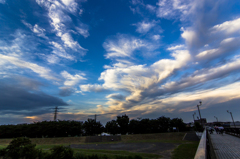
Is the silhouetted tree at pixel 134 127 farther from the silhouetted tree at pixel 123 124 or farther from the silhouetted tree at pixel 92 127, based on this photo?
the silhouetted tree at pixel 92 127

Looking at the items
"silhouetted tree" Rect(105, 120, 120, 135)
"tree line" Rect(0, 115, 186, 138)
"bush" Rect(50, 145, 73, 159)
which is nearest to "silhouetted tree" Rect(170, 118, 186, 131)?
"tree line" Rect(0, 115, 186, 138)

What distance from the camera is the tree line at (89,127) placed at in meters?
56.6

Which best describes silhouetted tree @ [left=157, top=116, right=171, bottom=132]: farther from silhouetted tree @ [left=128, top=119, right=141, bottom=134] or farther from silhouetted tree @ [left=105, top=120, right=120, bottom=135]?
silhouetted tree @ [left=105, top=120, right=120, bottom=135]

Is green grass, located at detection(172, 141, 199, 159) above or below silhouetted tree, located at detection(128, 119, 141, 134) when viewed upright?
below

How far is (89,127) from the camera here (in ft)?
201

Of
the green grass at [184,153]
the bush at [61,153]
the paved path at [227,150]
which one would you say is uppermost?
the bush at [61,153]

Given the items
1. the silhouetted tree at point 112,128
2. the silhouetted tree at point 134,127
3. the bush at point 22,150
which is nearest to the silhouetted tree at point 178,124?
the silhouetted tree at point 134,127

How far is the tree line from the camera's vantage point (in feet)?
186

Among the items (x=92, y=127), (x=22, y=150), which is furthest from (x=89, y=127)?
(x=22, y=150)

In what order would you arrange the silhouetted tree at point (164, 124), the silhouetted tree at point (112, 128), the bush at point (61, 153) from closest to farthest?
the bush at point (61, 153)
the silhouetted tree at point (164, 124)
the silhouetted tree at point (112, 128)

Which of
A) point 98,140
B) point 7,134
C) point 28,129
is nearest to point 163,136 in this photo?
point 98,140

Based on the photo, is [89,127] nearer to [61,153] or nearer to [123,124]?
[123,124]

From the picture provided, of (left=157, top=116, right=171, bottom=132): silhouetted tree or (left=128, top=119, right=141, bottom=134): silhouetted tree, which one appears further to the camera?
(left=128, top=119, right=141, bottom=134): silhouetted tree

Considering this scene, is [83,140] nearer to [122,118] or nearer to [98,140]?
[98,140]
